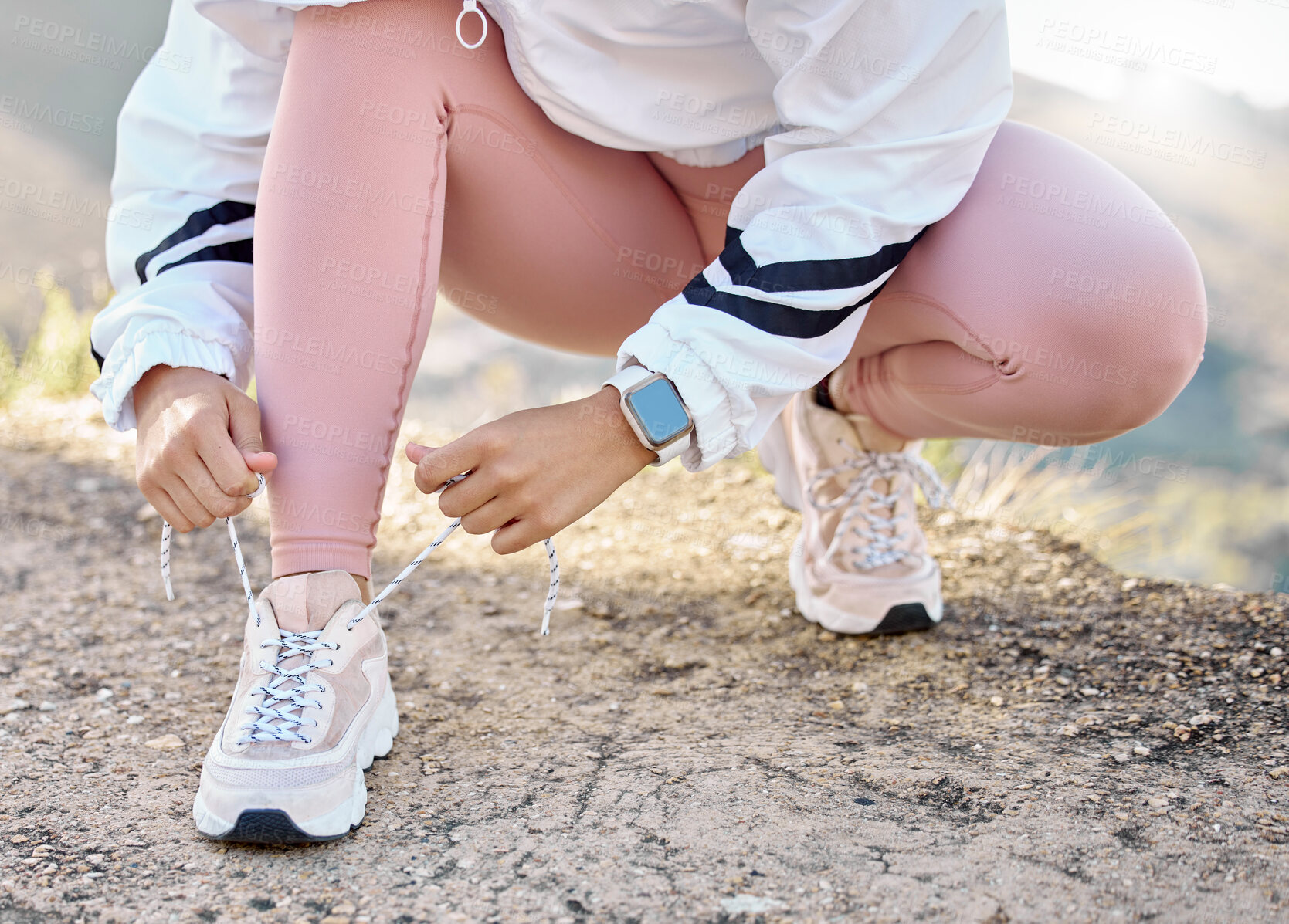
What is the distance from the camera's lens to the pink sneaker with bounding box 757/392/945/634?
1.45 meters

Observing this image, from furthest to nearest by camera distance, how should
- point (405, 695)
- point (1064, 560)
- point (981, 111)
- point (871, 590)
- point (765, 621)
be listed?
point (1064, 560) → point (765, 621) → point (871, 590) → point (405, 695) → point (981, 111)

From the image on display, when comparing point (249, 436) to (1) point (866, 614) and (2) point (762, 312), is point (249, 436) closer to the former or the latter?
(2) point (762, 312)

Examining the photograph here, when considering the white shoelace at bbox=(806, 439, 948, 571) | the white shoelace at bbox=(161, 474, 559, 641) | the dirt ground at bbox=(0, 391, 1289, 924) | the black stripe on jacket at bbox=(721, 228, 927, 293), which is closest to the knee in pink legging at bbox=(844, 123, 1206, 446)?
the black stripe on jacket at bbox=(721, 228, 927, 293)

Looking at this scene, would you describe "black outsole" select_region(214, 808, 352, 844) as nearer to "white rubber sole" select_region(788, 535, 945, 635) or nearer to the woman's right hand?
the woman's right hand

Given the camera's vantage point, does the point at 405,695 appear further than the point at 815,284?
Yes

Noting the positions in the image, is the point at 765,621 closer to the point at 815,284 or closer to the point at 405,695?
the point at 405,695

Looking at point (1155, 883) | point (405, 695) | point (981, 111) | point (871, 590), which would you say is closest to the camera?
point (1155, 883)

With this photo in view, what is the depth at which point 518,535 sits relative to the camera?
0.95 metres

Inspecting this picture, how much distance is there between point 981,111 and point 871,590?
684 millimetres

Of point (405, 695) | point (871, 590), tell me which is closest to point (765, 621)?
point (871, 590)

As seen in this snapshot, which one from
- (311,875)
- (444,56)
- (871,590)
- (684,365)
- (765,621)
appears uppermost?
(444,56)

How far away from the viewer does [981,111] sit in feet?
3.45

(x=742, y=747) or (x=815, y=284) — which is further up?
(x=815, y=284)

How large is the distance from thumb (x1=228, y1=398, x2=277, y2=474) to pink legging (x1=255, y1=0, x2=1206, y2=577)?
24 millimetres
